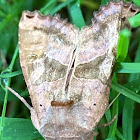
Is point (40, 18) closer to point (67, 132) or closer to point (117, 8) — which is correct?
point (117, 8)

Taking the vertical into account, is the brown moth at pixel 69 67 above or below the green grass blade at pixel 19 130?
above

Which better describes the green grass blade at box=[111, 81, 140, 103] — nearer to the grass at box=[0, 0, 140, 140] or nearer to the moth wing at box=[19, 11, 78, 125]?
the grass at box=[0, 0, 140, 140]

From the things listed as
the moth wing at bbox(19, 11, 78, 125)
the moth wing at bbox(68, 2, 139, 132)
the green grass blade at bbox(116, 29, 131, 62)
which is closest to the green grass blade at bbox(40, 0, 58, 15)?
the moth wing at bbox(19, 11, 78, 125)

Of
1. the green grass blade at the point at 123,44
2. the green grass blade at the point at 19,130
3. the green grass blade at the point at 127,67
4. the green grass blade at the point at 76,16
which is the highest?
the green grass blade at the point at 76,16

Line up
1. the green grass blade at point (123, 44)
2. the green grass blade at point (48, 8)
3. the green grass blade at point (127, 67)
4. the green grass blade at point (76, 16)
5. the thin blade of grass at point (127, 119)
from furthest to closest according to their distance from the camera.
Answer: the green grass blade at point (48, 8) → the green grass blade at point (76, 16) → the thin blade of grass at point (127, 119) → the green grass blade at point (127, 67) → the green grass blade at point (123, 44)

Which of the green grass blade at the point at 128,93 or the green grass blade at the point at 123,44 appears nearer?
the green grass blade at the point at 123,44

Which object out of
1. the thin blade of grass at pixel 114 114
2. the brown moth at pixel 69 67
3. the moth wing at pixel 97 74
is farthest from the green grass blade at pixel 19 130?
the thin blade of grass at pixel 114 114

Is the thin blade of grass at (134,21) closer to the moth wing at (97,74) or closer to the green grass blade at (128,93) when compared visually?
the moth wing at (97,74)
